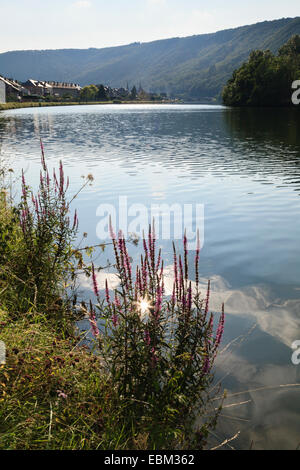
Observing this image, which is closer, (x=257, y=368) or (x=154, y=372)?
(x=154, y=372)

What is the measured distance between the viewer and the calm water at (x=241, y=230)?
5.99 metres

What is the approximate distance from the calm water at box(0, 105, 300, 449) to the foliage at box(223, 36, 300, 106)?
8050 cm

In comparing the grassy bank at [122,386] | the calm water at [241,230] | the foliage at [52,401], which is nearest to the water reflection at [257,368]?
the calm water at [241,230]

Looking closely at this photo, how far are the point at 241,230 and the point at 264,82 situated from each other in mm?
111208

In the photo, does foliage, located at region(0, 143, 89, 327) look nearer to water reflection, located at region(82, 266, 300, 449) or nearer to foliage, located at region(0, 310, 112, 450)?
water reflection, located at region(82, 266, 300, 449)

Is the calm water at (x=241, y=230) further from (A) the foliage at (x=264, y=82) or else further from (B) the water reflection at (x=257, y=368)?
(A) the foliage at (x=264, y=82)

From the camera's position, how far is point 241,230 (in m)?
14.3

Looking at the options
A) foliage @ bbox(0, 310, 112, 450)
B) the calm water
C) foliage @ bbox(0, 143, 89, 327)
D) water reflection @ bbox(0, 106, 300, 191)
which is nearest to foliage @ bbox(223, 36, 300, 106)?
water reflection @ bbox(0, 106, 300, 191)

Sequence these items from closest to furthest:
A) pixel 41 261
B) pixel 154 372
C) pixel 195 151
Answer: pixel 154 372
pixel 41 261
pixel 195 151

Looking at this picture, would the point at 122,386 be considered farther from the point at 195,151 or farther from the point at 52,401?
the point at 195,151

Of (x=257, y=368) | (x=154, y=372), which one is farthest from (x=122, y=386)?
(x=257, y=368)

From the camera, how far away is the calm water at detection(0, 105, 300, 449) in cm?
599

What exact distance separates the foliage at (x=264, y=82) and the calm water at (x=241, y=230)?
80496 mm

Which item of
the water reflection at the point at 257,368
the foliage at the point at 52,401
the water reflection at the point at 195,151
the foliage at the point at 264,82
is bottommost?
the water reflection at the point at 257,368
